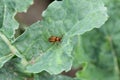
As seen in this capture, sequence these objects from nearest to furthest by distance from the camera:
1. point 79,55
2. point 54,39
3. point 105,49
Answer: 1. point 54,39
2. point 79,55
3. point 105,49

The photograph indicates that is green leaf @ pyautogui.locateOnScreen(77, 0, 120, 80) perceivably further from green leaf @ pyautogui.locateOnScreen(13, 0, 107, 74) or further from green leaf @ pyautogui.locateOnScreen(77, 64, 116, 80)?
green leaf @ pyautogui.locateOnScreen(13, 0, 107, 74)

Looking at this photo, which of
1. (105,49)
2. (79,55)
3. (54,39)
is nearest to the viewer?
(54,39)

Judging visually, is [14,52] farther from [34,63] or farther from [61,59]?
[61,59]

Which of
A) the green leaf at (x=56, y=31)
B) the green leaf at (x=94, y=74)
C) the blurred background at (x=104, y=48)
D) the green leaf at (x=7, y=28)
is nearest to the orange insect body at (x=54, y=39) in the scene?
the green leaf at (x=56, y=31)

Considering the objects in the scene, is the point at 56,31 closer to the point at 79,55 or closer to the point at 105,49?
the point at 79,55

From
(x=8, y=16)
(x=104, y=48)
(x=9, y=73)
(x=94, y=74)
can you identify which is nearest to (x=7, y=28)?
(x=8, y=16)
